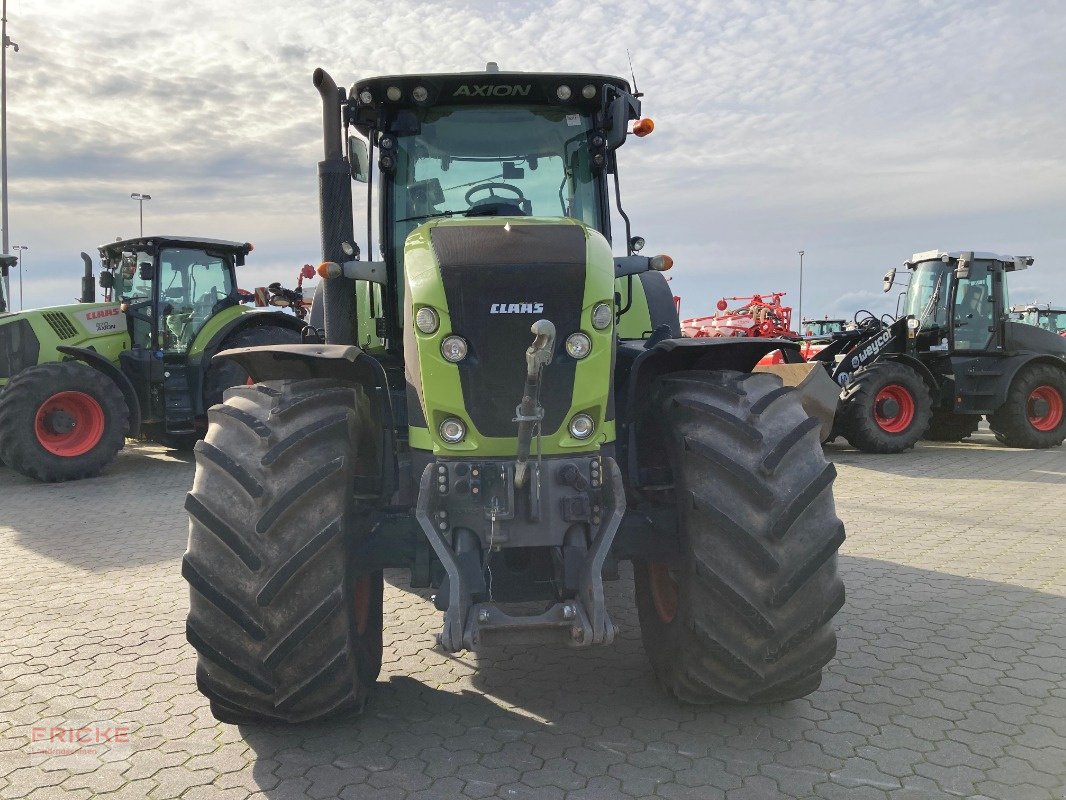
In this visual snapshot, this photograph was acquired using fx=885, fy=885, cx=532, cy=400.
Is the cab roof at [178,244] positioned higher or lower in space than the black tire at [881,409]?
higher

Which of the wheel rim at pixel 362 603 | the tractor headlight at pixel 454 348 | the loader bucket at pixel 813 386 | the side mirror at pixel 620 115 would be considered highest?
the side mirror at pixel 620 115

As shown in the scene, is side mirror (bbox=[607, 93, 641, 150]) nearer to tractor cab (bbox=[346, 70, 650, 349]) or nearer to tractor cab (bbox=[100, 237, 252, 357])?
tractor cab (bbox=[346, 70, 650, 349])

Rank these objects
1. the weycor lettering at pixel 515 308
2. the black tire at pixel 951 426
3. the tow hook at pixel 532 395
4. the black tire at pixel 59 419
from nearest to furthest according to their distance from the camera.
Result: 1. the tow hook at pixel 532 395
2. the weycor lettering at pixel 515 308
3. the black tire at pixel 59 419
4. the black tire at pixel 951 426

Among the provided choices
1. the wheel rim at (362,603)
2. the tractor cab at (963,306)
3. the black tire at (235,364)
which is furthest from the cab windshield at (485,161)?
the tractor cab at (963,306)

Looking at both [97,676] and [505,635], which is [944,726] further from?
[97,676]

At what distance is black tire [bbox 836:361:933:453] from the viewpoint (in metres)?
11.9

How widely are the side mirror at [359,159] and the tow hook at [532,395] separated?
64.2 inches

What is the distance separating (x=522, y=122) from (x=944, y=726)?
3.30 metres

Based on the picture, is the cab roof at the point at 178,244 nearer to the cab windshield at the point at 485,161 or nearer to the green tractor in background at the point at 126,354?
the green tractor in background at the point at 126,354

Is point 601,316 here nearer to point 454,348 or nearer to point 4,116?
point 454,348

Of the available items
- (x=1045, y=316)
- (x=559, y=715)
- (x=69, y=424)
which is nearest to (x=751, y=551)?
(x=559, y=715)

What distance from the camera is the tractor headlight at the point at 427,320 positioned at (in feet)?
10.7

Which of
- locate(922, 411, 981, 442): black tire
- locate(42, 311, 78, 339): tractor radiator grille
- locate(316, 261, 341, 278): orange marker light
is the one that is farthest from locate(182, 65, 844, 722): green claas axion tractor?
locate(922, 411, 981, 442): black tire

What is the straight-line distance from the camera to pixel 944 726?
3.53 meters
